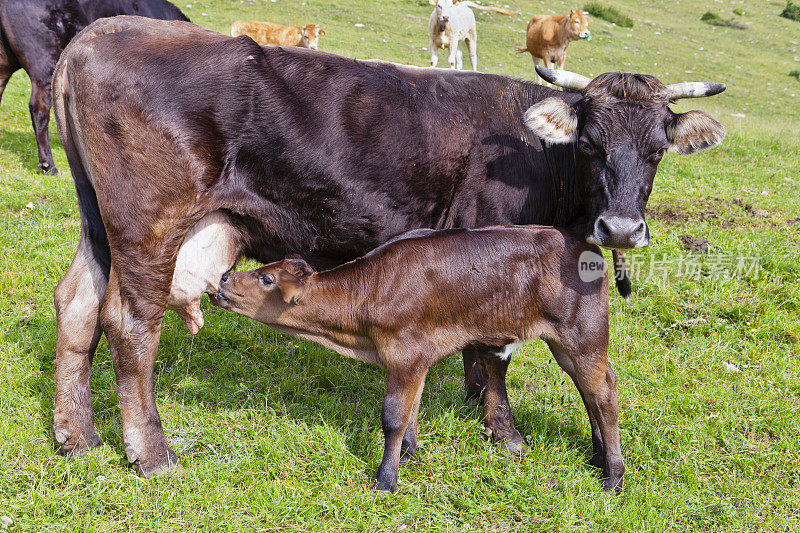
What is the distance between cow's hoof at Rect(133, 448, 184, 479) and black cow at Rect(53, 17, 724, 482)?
0.06ft

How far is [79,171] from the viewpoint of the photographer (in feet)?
14.4

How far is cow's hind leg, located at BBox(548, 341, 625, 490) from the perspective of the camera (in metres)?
4.13

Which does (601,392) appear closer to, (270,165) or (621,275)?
(621,275)

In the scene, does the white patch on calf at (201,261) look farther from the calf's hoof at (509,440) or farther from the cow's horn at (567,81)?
the cow's horn at (567,81)

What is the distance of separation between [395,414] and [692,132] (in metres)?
2.63

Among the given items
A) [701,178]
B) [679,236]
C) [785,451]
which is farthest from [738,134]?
[785,451]

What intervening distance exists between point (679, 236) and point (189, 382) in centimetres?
543

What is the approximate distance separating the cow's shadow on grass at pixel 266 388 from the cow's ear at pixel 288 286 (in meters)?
1.04

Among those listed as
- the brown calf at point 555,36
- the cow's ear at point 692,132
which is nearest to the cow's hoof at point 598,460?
the cow's ear at point 692,132

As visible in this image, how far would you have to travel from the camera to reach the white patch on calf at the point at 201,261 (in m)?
4.30

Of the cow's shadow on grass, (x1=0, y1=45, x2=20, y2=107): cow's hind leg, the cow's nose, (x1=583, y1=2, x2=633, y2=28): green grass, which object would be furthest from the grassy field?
(x1=583, y1=2, x2=633, y2=28): green grass

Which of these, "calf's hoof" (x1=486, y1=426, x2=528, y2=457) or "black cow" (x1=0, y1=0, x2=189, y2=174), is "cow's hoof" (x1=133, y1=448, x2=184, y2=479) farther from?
"black cow" (x1=0, y1=0, x2=189, y2=174)

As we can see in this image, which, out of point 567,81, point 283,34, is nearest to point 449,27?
point 283,34

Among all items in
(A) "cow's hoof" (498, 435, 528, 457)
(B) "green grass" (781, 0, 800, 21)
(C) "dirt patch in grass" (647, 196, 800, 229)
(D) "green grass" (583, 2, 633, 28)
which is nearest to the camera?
(A) "cow's hoof" (498, 435, 528, 457)
